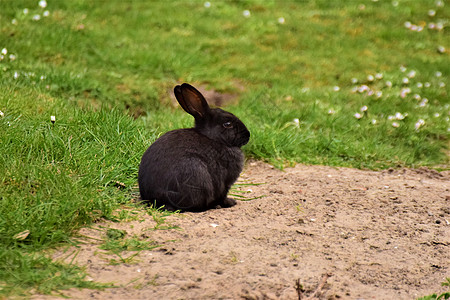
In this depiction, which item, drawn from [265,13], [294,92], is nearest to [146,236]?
[294,92]

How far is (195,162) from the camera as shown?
14.0 feet

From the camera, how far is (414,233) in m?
Answer: 4.17

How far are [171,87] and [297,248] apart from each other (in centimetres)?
405

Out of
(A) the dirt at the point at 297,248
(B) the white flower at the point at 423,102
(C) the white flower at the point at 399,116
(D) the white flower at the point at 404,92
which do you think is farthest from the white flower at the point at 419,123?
(A) the dirt at the point at 297,248

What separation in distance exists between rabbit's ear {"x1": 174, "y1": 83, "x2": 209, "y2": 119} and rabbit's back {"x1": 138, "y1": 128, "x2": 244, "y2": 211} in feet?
0.63

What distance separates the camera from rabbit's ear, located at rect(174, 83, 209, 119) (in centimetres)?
442

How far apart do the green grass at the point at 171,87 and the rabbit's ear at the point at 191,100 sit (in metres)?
0.74

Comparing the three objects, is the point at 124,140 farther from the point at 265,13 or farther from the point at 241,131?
the point at 265,13

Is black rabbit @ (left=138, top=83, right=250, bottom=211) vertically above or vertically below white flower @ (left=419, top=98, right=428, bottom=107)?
above

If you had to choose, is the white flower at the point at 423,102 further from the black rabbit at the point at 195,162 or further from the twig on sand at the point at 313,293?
the twig on sand at the point at 313,293

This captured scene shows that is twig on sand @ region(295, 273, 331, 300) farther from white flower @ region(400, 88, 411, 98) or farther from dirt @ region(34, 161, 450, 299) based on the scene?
white flower @ region(400, 88, 411, 98)

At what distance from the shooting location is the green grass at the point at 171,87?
400 centimetres

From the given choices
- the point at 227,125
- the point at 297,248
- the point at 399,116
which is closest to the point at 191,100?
the point at 227,125

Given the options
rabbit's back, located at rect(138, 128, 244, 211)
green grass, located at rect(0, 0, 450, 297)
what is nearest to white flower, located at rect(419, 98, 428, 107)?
green grass, located at rect(0, 0, 450, 297)
